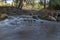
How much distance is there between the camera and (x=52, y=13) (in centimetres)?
2389

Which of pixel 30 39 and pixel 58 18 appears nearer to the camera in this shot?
pixel 30 39

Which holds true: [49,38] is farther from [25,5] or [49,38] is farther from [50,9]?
[25,5]

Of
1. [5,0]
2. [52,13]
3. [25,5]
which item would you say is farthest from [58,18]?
[5,0]

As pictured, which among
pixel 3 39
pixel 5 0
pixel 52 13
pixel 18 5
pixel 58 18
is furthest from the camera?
pixel 5 0

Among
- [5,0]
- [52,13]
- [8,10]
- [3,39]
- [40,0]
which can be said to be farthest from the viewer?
[5,0]

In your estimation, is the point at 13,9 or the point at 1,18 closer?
the point at 1,18

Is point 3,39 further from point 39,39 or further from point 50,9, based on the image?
point 50,9

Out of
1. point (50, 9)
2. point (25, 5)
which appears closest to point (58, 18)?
point (50, 9)

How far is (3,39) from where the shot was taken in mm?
11000

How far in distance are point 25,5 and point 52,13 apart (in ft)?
22.2

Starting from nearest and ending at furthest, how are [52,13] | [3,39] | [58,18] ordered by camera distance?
[3,39] → [58,18] → [52,13]

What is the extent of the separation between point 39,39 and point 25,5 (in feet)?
61.2

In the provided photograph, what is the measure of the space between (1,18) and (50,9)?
8.03m

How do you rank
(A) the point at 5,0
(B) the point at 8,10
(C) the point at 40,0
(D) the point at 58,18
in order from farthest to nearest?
1. (A) the point at 5,0
2. (C) the point at 40,0
3. (B) the point at 8,10
4. (D) the point at 58,18
